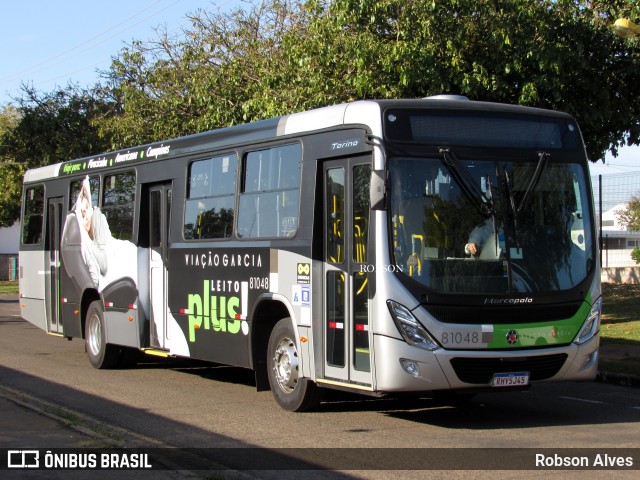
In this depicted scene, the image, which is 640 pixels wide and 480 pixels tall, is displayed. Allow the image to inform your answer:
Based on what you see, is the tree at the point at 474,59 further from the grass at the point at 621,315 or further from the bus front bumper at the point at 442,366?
the bus front bumper at the point at 442,366

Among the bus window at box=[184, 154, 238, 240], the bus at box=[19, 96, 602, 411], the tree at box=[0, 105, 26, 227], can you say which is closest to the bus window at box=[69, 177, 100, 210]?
the bus window at box=[184, 154, 238, 240]

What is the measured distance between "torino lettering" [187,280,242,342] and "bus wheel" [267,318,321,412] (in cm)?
80

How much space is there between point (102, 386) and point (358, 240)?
5142 millimetres

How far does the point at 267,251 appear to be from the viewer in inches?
433

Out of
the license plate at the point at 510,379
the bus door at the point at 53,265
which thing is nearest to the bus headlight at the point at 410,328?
the license plate at the point at 510,379

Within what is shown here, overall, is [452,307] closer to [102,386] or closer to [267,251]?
[267,251]

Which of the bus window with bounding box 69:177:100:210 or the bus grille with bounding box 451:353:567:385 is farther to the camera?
the bus window with bounding box 69:177:100:210

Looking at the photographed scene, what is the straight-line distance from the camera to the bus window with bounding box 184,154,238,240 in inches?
471

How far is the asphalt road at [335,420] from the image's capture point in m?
8.23

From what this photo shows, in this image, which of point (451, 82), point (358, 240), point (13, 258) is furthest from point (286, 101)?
point (13, 258)

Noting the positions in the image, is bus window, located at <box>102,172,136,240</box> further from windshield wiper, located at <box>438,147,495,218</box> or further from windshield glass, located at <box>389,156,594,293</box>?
windshield wiper, located at <box>438,147,495,218</box>

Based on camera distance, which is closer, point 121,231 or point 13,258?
point 121,231

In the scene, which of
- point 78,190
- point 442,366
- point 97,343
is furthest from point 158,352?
point 442,366

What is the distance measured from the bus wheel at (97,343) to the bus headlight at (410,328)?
7195mm
